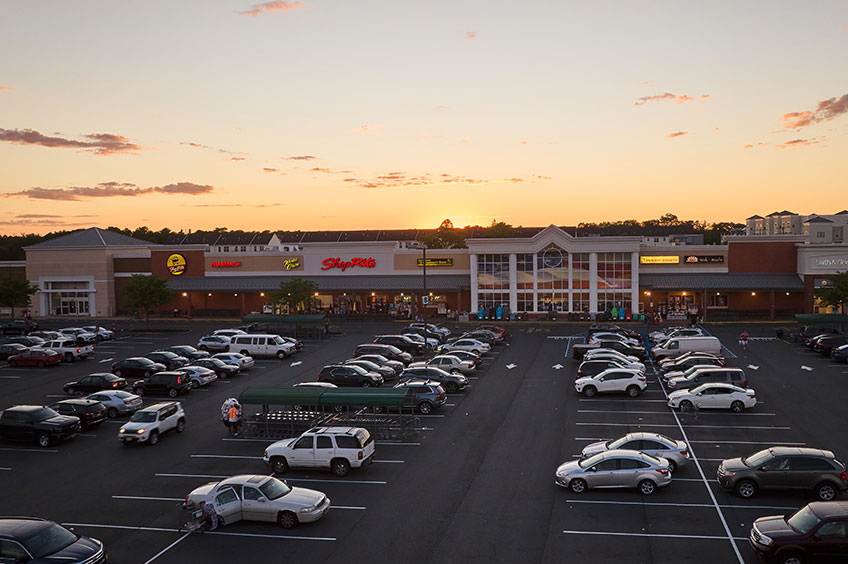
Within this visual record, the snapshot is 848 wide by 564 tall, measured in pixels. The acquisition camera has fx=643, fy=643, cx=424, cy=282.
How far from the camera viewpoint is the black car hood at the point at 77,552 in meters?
14.7

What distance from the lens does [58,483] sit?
22469 millimetres

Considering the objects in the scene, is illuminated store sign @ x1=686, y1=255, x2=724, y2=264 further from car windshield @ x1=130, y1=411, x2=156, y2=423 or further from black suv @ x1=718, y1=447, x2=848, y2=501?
car windshield @ x1=130, y1=411, x2=156, y2=423

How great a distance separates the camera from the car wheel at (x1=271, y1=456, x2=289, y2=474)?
73.8 feet

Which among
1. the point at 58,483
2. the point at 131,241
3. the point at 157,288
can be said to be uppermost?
the point at 131,241

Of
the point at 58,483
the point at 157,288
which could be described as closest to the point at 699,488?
the point at 58,483

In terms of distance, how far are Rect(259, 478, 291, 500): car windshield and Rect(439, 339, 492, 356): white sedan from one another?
1033 inches

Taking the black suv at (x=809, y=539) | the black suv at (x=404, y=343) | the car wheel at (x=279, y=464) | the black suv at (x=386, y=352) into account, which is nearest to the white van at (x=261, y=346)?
the black suv at (x=386, y=352)

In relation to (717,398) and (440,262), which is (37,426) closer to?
(717,398)

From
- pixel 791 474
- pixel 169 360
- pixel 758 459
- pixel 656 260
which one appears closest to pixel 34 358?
pixel 169 360

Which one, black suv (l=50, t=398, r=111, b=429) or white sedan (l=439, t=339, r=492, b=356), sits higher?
white sedan (l=439, t=339, r=492, b=356)

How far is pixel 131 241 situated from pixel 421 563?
265ft

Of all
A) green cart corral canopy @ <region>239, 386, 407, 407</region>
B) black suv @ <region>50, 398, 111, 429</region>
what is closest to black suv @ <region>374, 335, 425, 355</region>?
green cart corral canopy @ <region>239, 386, 407, 407</region>

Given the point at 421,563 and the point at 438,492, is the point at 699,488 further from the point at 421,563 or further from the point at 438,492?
the point at 421,563

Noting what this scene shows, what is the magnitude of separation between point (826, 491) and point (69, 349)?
155 ft
